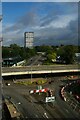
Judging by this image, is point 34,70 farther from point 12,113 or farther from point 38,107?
point 12,113

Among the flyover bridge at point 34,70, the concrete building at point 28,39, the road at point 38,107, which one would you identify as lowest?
the road at point 38,107

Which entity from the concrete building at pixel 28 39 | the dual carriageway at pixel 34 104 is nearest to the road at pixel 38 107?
the dual carriageway at pixel 34 104

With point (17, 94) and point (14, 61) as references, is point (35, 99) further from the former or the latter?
point (14, 61)

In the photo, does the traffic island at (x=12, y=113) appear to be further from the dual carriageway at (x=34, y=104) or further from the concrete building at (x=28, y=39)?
the concrete building at (x=28, y=39)

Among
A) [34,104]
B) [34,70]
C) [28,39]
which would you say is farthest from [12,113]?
[28,39]

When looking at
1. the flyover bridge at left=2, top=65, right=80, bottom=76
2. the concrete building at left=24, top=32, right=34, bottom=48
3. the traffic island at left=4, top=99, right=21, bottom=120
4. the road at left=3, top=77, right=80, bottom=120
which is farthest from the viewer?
the concrete building at left=24, top=32, right=34, bottom=48

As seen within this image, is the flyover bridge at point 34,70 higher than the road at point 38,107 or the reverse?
higher

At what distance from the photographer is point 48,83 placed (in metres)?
25.4

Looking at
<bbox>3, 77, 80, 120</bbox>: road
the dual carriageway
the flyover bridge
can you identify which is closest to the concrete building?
the flyover bridge

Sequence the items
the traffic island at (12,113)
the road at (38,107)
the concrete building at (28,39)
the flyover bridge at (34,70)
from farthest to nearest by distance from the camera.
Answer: the concrete building at (28,39) < the flyover bridge at (34,70) < the road at (38,107) < the traffic island at (12,113)

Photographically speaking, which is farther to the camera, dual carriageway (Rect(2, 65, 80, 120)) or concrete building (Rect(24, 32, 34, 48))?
concrete building (Rect(24, 32, 34, 48))

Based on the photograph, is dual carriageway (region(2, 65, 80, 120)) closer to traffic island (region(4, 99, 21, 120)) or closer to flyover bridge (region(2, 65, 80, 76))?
flyover bridge (region(2, 65, 80, 76))

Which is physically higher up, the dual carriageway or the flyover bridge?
the flyover bridge

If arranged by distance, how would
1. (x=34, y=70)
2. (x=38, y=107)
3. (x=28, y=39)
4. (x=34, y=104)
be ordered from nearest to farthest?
(x=38, y=107) → (x=34, y=104) → (x=34, y=70) → (x=28, y=39)
